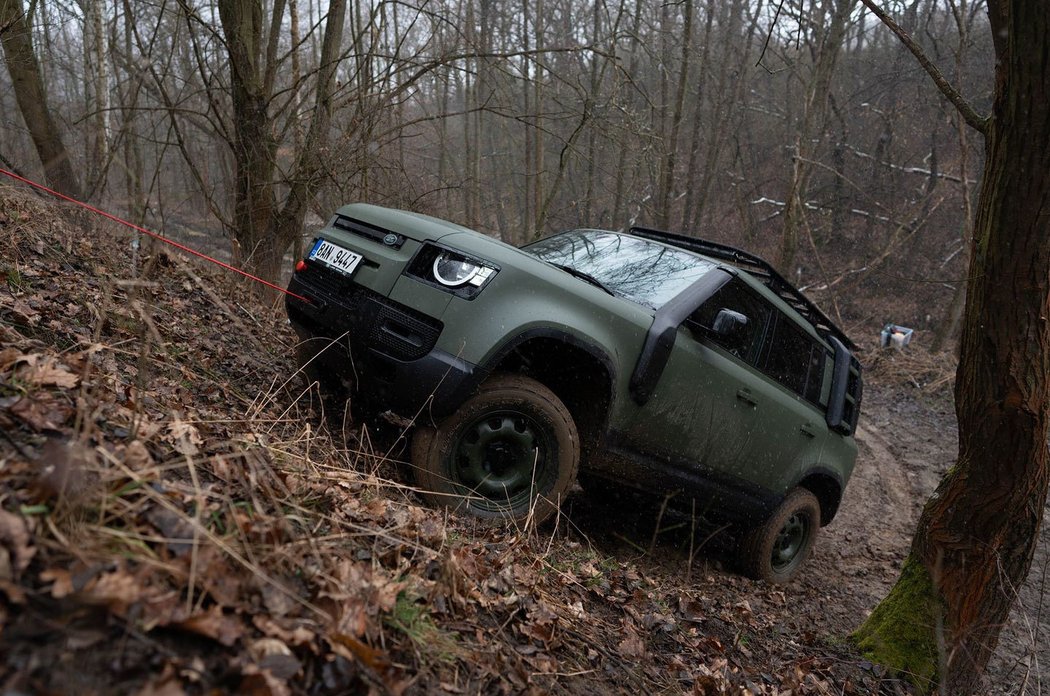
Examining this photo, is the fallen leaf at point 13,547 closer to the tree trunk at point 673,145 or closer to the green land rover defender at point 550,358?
the green land rover defender at point 550,358

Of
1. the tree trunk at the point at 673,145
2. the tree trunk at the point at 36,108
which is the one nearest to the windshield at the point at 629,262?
the tree trunk at the point at 36,108

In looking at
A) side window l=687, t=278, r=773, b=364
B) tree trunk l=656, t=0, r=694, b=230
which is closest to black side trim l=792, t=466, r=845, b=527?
side window l=687, t=278, r=773, b=364

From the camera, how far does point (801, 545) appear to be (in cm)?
561

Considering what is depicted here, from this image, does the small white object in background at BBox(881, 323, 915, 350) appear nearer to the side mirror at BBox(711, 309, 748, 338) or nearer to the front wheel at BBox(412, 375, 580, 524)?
the side mirror at BBox(711, 309, 748, 338)

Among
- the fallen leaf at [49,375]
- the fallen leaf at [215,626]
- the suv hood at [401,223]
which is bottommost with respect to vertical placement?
the fallen leaf at [215,626]

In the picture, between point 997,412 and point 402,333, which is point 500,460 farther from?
point 997,412

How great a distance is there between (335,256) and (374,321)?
22.1 inches

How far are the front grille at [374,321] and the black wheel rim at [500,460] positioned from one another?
476 millimetres

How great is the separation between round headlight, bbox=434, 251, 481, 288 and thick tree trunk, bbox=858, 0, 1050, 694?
8.65 feet

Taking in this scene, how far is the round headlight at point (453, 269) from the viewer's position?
11.1 ft

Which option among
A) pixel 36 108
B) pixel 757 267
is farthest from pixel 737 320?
pixel 36 108

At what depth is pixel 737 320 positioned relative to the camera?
12.7ft

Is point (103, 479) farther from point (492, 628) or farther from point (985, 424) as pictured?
point (985, 424)

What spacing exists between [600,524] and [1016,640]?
132 inches
